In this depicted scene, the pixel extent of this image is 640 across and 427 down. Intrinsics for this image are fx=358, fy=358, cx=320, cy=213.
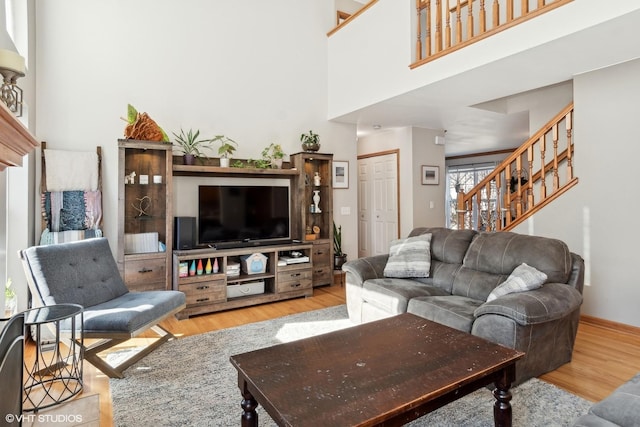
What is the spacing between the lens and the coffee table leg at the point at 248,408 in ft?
5.14

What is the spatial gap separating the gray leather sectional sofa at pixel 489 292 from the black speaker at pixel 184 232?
171cm

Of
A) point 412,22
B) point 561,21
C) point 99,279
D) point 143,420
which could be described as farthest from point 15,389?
point 412,22

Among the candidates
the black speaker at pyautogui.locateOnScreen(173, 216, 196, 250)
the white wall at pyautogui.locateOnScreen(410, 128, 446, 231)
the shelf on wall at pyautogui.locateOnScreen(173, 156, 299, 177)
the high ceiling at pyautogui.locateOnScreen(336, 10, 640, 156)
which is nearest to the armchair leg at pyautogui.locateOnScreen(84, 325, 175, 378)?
the black speaker at pyautogui.locateOnScreen(173, 216, 196, 250)

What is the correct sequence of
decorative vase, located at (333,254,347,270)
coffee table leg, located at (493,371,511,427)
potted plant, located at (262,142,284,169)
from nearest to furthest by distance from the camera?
coffee table leg, located at (493,371,511,427)
potted plant, located at (262,142,284,169)
decorative vase, located at (333,254,347,270)

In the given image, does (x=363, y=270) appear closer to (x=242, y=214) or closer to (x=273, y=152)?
(x=242, y=214)

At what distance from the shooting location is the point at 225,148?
426cm

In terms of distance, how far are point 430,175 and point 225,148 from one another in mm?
3507

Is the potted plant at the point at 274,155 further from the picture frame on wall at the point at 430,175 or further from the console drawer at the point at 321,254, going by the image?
the picture frame on wall at the point at 430,175

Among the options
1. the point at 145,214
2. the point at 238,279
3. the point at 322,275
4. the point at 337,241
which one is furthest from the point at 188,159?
the point at 337,241

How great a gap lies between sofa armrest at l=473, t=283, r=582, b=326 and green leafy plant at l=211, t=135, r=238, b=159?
126 inches

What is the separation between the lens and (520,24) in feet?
9.47

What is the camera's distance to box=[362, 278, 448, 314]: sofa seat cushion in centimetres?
288

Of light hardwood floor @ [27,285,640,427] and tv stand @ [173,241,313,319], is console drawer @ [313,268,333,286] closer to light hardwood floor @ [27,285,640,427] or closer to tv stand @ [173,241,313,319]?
tv stand @ [173,241,313,319]

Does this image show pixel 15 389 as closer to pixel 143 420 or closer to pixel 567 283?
pixel 143 420
